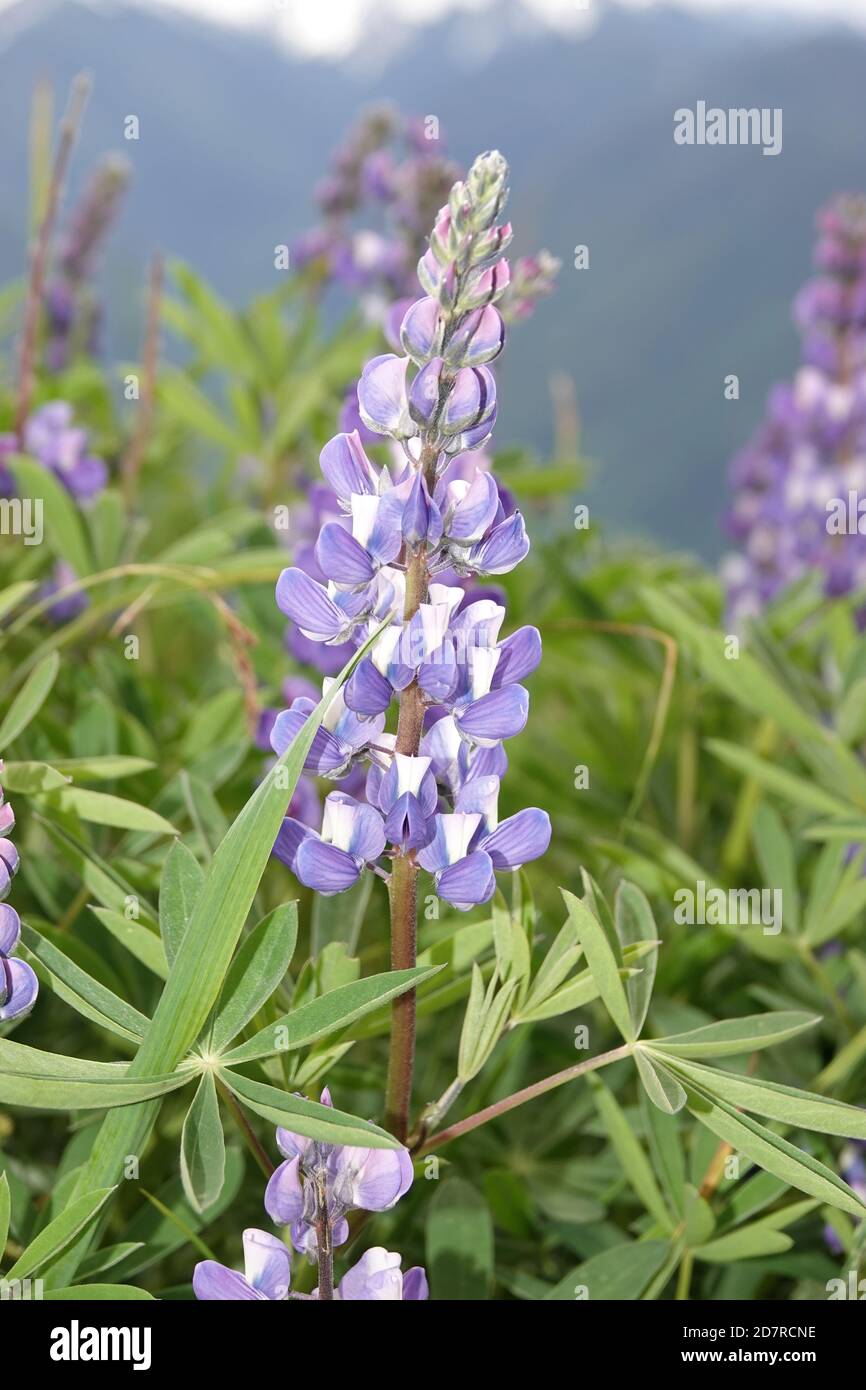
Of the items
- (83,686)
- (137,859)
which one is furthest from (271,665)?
(137,859)

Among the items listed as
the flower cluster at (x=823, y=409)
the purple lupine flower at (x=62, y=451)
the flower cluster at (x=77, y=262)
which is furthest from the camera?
the flower cluster at (x=77, y=262)

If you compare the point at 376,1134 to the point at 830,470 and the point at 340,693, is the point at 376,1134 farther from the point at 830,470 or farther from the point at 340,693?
the point at 830,470

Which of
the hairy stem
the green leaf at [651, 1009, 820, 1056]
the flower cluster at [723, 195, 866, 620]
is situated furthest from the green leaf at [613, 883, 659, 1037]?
the flower cluster at [723, 195, 866, 620]

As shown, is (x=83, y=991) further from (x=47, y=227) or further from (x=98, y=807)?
(x=47, y=227)

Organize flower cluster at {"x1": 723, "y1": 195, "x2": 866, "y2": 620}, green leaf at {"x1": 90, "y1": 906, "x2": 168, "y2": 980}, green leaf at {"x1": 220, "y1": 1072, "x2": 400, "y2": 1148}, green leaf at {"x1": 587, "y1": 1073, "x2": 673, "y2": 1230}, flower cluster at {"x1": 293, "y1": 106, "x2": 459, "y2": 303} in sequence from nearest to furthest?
green leaf at {"x1": 220, "y1": 1072, "x2": 400, "y2": 1148}
green leaf at {"x1": 90, "y1": 906, "x2": 168, "y2": 980}
green leaf at {"x1": 587, "y1": 1073, "x2": 673, "y2": 1230}
flower cluster at {"x1": 293, "y1": 106, "x2": 459, "y2": 303}
flower cluster at {"x1": 723, "y1": 195, "x2": 866, "y2": 620}

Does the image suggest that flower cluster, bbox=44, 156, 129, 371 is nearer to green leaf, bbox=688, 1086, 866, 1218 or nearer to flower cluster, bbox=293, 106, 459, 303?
flower cluster, bbox=293, 106, 459, 303

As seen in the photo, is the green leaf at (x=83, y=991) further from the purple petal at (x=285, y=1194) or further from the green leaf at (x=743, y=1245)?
the green leaf at (x=743, y=1245)

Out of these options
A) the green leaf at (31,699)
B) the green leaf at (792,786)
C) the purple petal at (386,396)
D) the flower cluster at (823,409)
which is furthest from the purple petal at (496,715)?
the flower cluster at (823,409)
